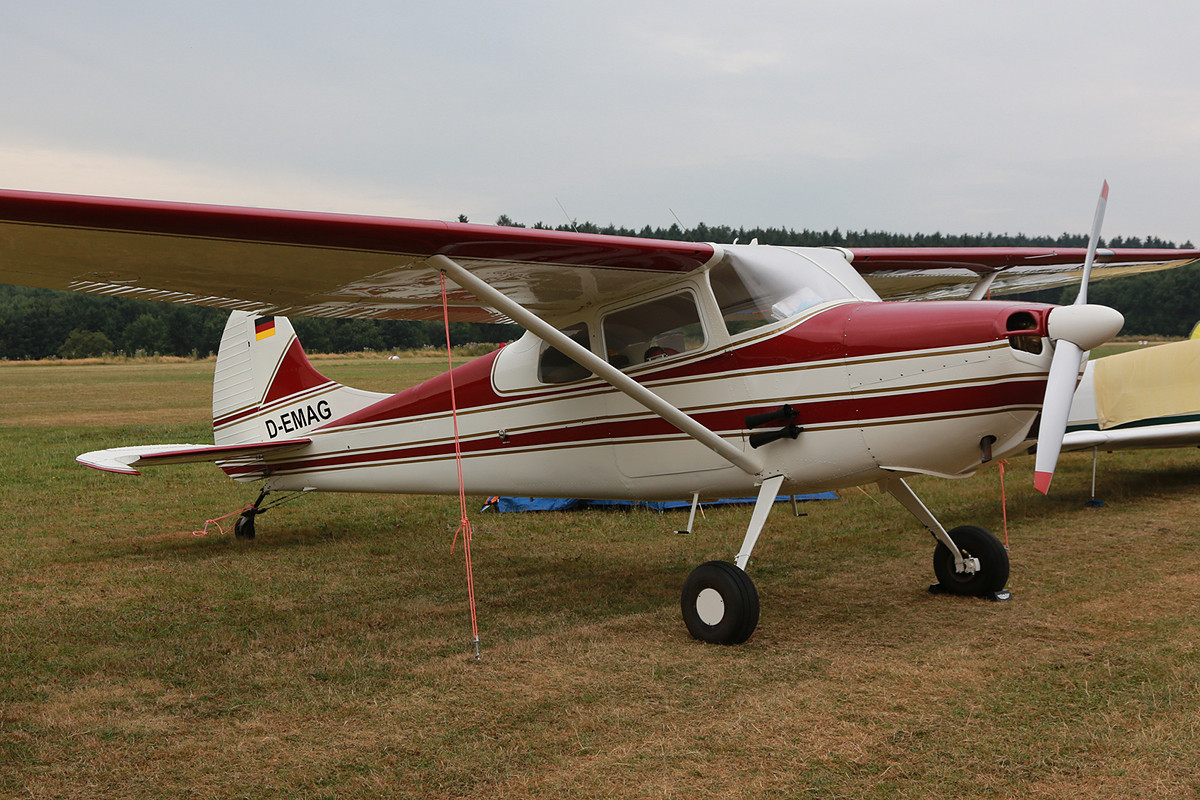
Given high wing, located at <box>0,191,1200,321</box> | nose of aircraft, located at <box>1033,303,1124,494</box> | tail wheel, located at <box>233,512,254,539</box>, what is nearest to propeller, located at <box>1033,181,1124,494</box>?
nose of aircraft, located at <box>1033,303,1124,494</box>

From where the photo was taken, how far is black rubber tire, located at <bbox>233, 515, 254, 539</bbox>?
9086mm

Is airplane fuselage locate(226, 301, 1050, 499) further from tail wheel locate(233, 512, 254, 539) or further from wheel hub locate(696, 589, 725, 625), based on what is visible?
tail wheel locate(233, 512, 254, 539)

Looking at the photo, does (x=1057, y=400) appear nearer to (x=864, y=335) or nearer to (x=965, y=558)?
(x=864, y=335)

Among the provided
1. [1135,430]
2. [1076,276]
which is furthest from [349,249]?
[1135,430]

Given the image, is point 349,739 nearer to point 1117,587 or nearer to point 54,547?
point 1117,587

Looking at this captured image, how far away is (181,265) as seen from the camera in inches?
191

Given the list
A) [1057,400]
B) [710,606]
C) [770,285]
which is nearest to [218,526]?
[710,606]

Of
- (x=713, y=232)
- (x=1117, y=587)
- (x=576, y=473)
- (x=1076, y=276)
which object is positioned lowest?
(x=1117, y=587)

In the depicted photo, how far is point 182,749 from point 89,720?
739 mm

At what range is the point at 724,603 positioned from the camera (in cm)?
519

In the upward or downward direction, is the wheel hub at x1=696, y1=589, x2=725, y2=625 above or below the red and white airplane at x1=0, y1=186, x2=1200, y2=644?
below

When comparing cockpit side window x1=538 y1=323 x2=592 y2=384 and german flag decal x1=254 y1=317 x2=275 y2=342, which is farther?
german flag decal x1=254 y1=317 x2=275 y2=342

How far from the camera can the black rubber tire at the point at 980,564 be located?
20.1ft

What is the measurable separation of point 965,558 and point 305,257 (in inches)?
190
